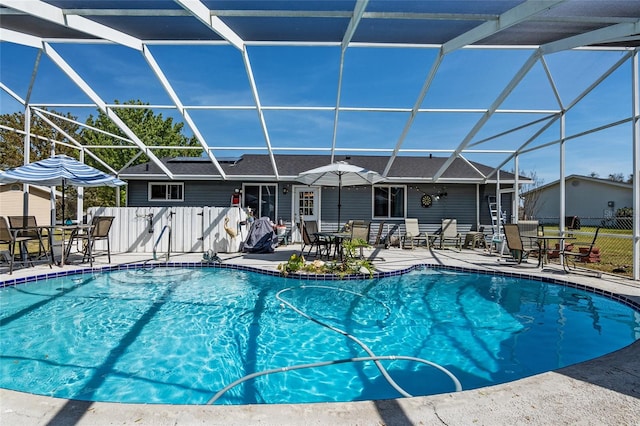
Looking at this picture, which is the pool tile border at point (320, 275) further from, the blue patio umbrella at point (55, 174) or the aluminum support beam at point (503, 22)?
the aluminum support beam at point (503, 22)

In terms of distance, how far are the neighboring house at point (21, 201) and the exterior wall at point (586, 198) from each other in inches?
1265

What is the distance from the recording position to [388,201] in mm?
13273

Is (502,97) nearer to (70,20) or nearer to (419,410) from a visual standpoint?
(419,410)

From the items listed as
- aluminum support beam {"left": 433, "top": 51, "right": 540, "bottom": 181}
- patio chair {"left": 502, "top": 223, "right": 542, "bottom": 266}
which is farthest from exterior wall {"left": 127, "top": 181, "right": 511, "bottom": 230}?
patio chair {"left": 502, "top": 223, "right": 542, "bottom": 266}

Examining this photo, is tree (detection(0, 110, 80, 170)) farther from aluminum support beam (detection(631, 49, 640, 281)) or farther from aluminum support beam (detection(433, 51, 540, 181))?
aluminum support beam (detection(631, 49, 640, 281))

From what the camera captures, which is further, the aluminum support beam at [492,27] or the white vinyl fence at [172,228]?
the white vinyl fence at [172,228]

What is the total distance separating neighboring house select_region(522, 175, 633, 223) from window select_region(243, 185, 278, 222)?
1874cm

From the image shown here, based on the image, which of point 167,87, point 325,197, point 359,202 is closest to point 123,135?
point 325,197

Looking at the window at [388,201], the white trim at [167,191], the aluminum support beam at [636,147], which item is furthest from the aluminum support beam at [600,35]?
the white trim at [167,191]

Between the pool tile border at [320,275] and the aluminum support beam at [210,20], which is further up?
the aluminum support beam at [210,20]

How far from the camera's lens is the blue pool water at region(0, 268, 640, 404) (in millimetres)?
2871

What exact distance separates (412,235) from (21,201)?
23.1 meters

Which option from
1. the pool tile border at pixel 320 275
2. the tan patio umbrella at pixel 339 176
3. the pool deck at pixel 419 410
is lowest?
the pool tile border at pixel 320 275

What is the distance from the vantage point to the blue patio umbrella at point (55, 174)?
6.68 m
